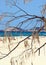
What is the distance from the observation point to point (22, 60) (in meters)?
1.34

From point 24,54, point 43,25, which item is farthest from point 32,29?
point 24,54

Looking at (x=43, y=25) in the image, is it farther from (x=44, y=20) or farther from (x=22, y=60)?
(x=22, y=60)

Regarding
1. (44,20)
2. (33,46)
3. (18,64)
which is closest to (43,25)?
(44,20)

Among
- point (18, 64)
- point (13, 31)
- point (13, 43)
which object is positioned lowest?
point (18, 64)

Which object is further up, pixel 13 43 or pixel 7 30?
pixel 7 30

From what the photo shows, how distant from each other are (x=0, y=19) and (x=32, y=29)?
0.70ft

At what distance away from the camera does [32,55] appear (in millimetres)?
1324

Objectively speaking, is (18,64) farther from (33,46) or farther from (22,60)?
(33,46)

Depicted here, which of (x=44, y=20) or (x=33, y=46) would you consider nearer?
(x=44, y=20)

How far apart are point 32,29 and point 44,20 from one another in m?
0.10

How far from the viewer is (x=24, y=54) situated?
1354mm

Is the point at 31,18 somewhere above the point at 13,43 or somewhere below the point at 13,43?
above

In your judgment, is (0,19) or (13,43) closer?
(0,19)

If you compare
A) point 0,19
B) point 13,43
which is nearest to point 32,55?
point 13,43
